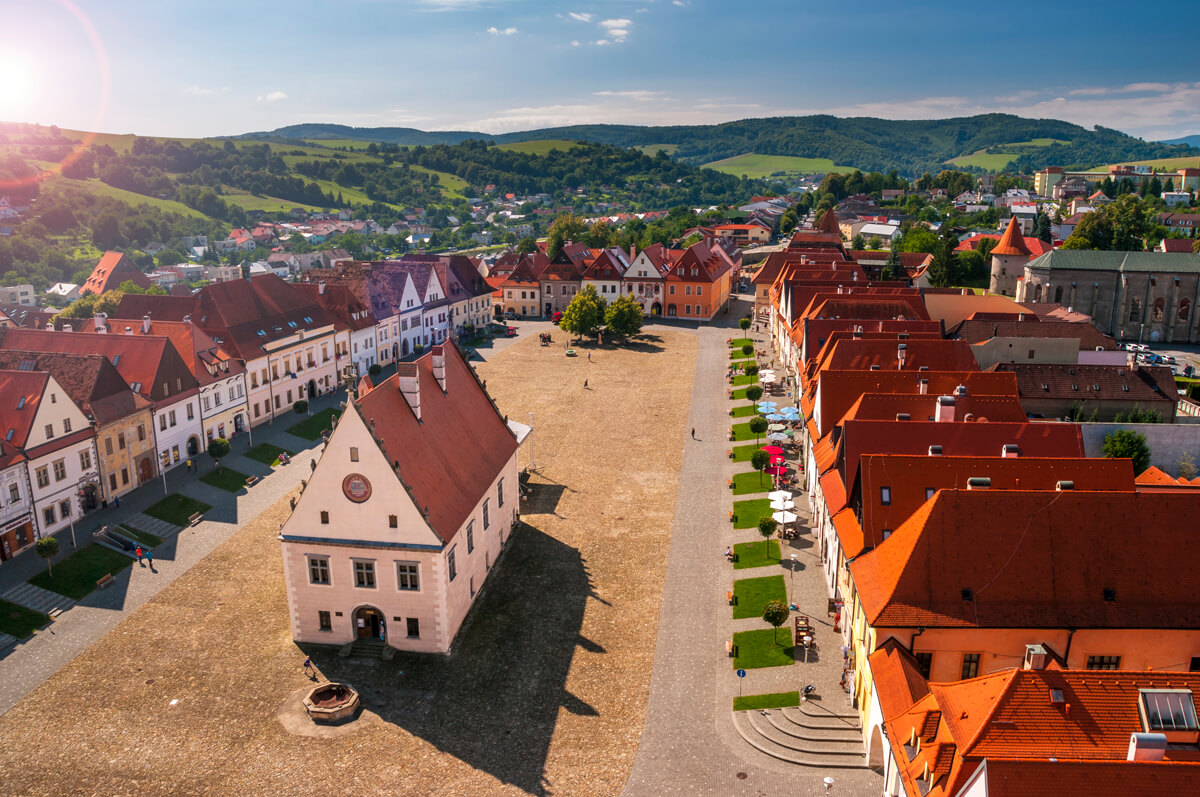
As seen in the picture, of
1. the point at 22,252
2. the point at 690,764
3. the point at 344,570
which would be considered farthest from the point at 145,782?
the point at 22,252

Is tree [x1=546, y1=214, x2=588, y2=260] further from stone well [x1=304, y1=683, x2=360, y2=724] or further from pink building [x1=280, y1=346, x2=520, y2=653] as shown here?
stone well [x1=304, y1=683, x2=360, y2=724]

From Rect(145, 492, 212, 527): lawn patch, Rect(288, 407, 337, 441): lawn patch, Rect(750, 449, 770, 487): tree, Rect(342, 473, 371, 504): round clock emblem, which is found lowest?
Rect(145, 492, 212, 527): lawn patch

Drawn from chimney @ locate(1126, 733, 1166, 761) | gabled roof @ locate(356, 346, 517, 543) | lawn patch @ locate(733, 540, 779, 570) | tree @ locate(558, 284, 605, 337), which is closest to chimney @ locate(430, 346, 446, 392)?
gabled roof @ locate(356, 346, 517, 543)

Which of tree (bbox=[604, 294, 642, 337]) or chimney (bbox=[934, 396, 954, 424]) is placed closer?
chimney (bbox=[934, 396, 954, 424])

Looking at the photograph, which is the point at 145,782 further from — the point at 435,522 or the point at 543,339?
the point at 543,339

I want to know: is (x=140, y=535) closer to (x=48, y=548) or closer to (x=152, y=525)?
(x=152, y=525)

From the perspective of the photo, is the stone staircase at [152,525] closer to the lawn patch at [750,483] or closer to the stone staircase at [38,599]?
the stone staircase at [38,599]

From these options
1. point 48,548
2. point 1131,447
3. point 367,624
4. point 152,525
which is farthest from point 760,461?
point 48,548
